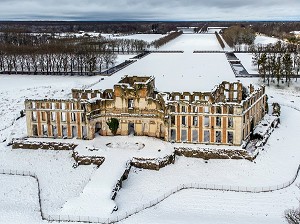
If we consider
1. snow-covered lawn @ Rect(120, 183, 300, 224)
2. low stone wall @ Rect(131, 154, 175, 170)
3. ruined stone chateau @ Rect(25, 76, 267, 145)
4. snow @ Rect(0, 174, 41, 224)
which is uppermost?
ruined stone chateau @ Rect(25, 76, 267, 145)

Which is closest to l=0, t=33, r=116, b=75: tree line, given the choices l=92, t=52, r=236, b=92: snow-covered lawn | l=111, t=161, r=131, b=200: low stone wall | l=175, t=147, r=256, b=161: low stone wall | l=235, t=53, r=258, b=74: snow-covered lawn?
l=92, t=52, r=236, b=92: snow-covered lawn

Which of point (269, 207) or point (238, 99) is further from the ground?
point (238, 99)

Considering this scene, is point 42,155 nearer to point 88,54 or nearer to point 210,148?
point 210,148

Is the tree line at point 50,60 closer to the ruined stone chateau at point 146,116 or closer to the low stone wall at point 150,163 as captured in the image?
the ruined stone chateau at point 146,116

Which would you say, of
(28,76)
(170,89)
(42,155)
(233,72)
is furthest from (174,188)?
(28,76)

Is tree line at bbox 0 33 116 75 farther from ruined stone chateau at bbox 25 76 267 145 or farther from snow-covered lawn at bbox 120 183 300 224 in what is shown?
snow-covered lawn at bbox 120 183 300 224

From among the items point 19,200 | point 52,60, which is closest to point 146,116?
point 19,200
